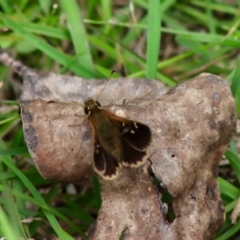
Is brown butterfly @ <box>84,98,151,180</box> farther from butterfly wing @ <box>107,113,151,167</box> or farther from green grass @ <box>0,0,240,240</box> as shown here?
green grass @ <box>0,0,240,240</box>

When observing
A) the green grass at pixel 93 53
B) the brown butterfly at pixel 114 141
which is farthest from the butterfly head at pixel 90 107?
the green grass at pixel 93 53

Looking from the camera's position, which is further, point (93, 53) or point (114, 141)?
point (93, 53)

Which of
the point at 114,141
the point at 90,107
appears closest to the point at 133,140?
the point at 114,141

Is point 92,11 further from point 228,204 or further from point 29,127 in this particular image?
point 228,204

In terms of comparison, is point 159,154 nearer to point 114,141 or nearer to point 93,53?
point 114,141

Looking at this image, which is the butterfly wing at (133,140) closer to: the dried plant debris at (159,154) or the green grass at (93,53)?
the dried plant debris at (159,154)

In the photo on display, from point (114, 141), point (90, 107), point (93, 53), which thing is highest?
point (90, 107)

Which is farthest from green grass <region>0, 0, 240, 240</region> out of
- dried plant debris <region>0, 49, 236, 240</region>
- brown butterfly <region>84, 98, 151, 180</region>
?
brown butterfly <region>84, 98, 151, 180</region>
